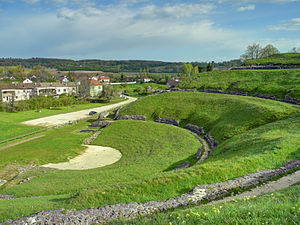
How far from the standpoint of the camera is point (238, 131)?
124 feet

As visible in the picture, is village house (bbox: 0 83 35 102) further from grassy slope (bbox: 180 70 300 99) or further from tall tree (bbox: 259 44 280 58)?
tall tree (bbox: 259 44 280 58)

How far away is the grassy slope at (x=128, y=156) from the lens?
971 inches

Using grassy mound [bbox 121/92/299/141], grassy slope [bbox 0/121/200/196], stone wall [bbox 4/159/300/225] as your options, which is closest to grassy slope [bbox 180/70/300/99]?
grassy mound [bbox 121/92/299/141]

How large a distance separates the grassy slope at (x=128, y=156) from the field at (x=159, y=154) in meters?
0.12

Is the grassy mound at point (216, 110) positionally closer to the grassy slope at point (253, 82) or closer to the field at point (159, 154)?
the field at point (159, 154)

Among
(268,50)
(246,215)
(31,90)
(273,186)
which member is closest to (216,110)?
(273,186)

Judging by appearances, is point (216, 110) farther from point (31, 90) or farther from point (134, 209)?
point (31, 90)

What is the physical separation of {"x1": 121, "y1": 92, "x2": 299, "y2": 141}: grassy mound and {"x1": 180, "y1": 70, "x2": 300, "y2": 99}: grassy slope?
9.66m

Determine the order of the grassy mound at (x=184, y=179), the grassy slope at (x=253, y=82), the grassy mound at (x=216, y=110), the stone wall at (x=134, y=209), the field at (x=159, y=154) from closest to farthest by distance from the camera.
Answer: the stone wall at (x=134, y=209), the grassy mound at (x=184, y=179), the field at (x=159, y=154), the grassy mound at (x=216, y=110), the grassy slope at (x=253, y=82)

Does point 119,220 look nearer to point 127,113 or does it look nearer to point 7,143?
point 7,143

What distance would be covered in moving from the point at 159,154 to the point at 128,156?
5.86m

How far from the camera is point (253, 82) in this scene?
67.6 meters

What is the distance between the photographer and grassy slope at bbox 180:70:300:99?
56.8 meters

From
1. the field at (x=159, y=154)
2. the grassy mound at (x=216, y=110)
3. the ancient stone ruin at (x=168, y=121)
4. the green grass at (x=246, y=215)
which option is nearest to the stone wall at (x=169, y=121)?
the ancient stone ruin at (x=168, y=121)
